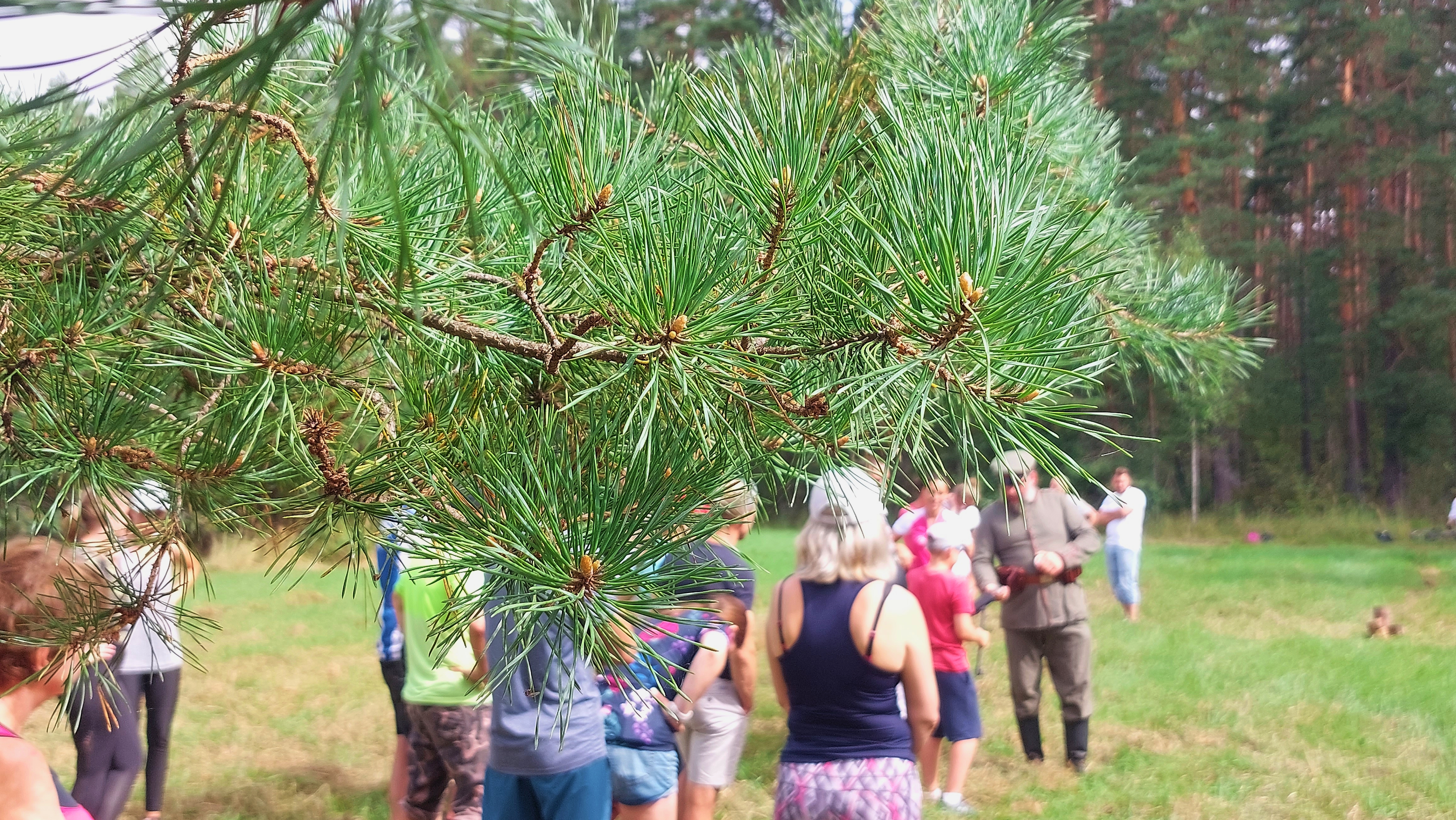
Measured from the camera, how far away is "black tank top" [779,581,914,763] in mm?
2707

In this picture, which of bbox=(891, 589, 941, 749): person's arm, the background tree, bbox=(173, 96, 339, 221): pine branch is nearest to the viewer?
bbox=(173, 96, 339, 221): pine branch

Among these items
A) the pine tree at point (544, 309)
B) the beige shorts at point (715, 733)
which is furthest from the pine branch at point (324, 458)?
the beige shorts at point (715, 733)

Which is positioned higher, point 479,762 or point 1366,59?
point 1366,59

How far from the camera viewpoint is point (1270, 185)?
23844mm

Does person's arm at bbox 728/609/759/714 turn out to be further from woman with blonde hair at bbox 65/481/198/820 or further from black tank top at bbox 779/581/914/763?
woman with blonde hair at bbox 65/481/198/820

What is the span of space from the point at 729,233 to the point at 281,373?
1.23ft

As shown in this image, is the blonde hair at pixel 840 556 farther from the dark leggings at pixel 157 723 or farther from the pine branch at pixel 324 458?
the dark leggings at pixel 157 723

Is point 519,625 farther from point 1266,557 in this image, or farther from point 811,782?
point 1266,557

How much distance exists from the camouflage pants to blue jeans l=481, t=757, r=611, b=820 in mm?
618

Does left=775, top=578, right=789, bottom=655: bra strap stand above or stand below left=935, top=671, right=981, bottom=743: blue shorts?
above

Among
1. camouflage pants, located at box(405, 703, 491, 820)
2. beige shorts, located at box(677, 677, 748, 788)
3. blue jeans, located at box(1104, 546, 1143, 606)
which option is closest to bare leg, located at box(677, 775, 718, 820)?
beige shorts, located at box(677, 677, 748, 788)

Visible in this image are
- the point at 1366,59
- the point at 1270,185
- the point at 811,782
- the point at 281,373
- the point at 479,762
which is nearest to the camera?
the point at 281,373

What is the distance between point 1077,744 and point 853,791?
2.84 m

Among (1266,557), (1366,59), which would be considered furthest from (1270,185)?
(1266,557)
